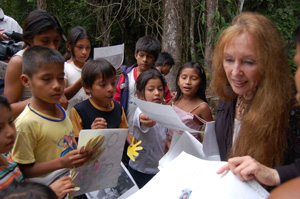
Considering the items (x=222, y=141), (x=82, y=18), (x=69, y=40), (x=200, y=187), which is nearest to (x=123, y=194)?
(x=222, y=141)

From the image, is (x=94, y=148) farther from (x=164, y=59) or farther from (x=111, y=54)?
(x=164, y=59)

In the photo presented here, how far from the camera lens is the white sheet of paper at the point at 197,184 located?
962 mm

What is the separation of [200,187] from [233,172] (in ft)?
0.47

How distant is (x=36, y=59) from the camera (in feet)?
5.22

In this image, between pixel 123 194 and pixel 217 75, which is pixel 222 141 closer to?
pixel 217 75

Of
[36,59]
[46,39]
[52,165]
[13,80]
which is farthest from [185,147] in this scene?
[46,39]

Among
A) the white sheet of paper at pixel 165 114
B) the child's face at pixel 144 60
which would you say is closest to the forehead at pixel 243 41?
the white sheet of paper at pixel 165 114

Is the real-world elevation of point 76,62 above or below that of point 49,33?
below

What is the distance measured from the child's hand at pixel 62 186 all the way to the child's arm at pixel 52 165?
0.09m

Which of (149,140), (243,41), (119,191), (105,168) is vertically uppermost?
(243,41)

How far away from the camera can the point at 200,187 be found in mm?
1051

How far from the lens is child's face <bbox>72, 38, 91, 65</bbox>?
270cm

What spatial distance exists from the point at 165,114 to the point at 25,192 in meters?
0.77

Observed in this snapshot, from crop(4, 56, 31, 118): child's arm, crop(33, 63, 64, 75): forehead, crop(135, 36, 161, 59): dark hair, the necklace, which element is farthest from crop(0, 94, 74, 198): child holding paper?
crop(135, 36, 161, 59): dark hair
